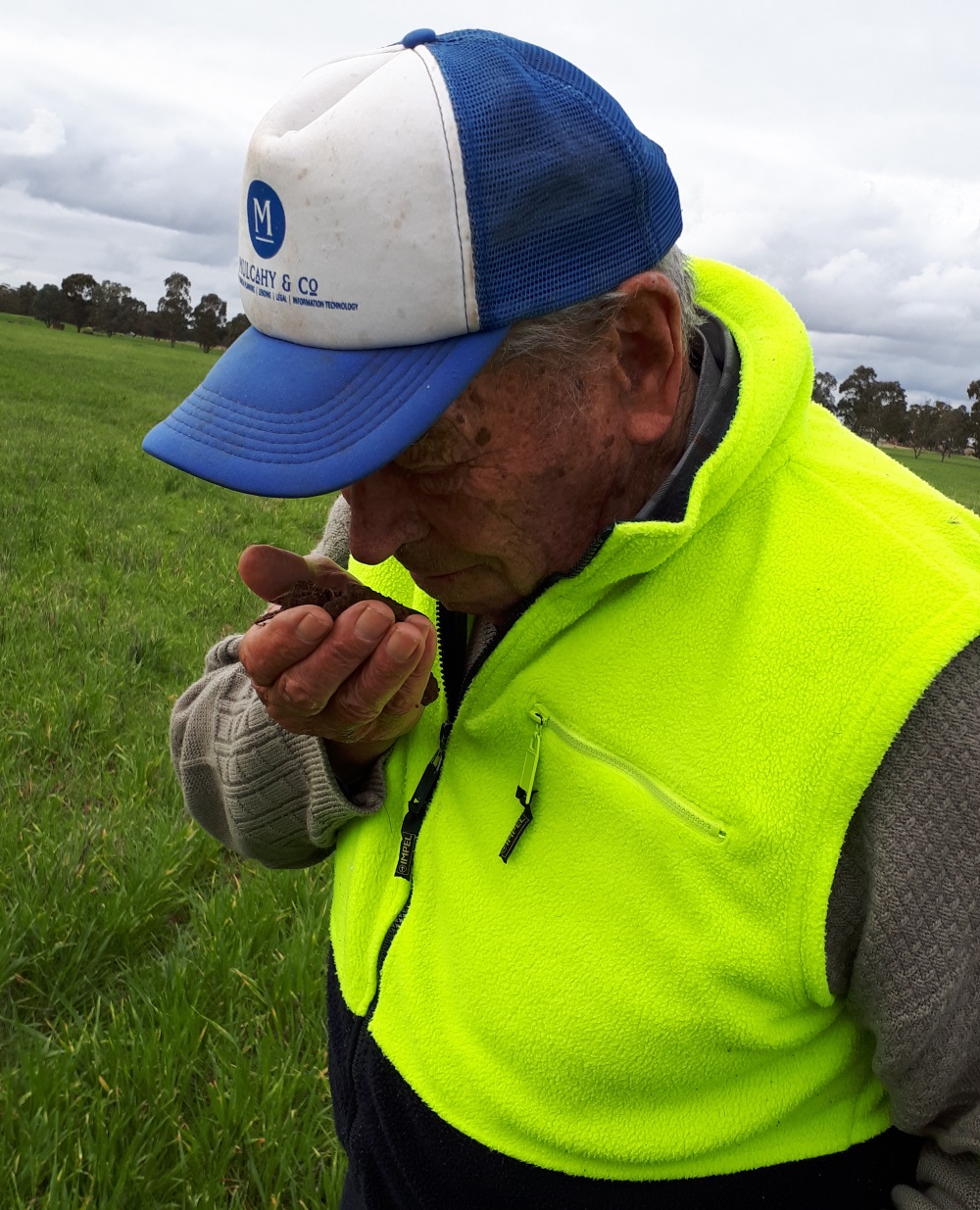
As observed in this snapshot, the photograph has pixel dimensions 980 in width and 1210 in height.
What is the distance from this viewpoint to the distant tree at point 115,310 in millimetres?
99875

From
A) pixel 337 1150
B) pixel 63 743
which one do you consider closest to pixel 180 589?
pixel 63 743

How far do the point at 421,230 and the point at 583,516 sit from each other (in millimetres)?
398

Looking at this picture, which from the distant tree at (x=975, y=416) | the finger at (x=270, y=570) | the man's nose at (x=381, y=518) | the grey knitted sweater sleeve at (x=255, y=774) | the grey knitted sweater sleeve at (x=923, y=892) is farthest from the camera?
the distant tree at (x=975, y=416)

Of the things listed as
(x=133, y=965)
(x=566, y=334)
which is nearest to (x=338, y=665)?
(x=566, y=334)

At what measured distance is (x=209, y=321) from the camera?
326 feet

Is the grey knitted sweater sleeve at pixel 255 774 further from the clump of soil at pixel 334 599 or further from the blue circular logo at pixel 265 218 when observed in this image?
the blue circular logo at pixel 265 218

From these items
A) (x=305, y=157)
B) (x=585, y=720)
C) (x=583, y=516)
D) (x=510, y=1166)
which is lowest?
(x=510, y=1166)

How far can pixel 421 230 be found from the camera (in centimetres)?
117

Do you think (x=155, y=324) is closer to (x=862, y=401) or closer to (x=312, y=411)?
(x=862, y=401)

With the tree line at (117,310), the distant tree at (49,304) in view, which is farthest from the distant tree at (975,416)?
the distant tree at (49,304)

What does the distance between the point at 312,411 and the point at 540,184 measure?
0.38 m

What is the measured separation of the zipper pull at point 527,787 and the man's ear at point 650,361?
399 mm

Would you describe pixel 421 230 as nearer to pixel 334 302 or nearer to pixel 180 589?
pixel 334 302

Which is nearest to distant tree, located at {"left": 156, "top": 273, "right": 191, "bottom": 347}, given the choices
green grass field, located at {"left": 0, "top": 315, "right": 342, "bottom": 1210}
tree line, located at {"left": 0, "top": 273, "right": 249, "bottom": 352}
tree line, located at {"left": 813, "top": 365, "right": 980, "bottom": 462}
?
tree line, located at {"left": 0, "top": 273, "right": 249, "bottom": 352}
